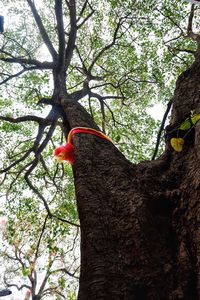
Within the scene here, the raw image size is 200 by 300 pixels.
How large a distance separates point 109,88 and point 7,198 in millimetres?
3761

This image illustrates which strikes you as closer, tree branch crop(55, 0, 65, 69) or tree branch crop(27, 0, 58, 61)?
tree branch crop(55, 0, 65, 69)

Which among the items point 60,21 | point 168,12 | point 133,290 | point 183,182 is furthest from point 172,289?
point 168,12

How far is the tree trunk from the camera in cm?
123

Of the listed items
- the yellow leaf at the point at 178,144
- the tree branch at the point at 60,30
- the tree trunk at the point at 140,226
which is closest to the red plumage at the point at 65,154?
the tree trunk at the point at 140,226

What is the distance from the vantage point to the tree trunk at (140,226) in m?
1.23

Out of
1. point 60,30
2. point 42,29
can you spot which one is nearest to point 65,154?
point 60,30

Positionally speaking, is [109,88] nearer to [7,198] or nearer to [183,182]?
[7,198]

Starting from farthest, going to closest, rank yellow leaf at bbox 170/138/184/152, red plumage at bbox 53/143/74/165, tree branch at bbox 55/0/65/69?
tree branch at bbox 55/0/65/69
red plumage at bbox 53/143/74/165
yellow leaf at bbox 170/138/184/152

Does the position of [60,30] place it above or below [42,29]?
below

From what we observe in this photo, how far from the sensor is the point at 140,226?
4.79 feet

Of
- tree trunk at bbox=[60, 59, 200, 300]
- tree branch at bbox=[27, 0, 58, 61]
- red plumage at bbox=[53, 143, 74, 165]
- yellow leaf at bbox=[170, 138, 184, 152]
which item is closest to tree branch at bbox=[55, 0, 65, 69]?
tree branch at bbox=[27, 0, 58, 61]

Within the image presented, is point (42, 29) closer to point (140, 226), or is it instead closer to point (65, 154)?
point (65, 154)

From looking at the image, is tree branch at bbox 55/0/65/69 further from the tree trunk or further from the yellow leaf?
the yellow leaf

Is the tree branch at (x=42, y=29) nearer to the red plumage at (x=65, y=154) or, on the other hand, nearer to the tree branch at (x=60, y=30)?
the tree branch at (x=60, y=30)
